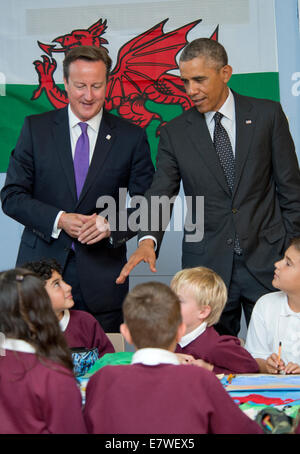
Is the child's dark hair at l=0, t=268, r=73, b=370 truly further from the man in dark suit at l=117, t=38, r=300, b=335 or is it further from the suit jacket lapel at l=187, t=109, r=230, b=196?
the suit jacket lapel at l=187, t=109, r=230, b=196

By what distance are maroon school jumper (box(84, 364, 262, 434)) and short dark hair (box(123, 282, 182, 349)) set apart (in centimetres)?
7

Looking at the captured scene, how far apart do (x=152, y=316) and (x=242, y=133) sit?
1.41 metres

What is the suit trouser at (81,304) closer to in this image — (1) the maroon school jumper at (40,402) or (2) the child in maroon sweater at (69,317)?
(2) the child in maroon sweater at (69,317)

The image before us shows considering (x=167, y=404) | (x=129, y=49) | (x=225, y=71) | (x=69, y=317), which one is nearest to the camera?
(x=167, y=404)

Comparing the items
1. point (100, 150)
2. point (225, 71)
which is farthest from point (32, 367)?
point (225, 71)

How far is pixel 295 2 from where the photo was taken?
4.14m

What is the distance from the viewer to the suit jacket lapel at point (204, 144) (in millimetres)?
2826

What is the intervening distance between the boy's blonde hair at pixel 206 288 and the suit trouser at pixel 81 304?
1.90 ft

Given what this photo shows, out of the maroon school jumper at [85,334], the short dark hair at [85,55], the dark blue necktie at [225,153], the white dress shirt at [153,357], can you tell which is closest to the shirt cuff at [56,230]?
the maroon school jumper at [85,334]

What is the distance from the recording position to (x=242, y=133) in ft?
9.30

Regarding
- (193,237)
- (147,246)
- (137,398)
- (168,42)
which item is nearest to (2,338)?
(137,398)

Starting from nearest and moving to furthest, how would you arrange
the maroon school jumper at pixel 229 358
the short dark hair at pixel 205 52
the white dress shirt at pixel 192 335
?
1. the maroon school jumper at pixel 229 358
2. the white dress shirt at pixel 192 335
3. the short dark hair at pixel 205 52

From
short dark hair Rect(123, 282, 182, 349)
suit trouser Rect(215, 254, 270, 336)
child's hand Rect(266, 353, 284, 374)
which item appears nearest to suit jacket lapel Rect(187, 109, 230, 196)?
suit trouser Rect(215, 254, 270, 336)

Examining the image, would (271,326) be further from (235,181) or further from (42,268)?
(42,268)
